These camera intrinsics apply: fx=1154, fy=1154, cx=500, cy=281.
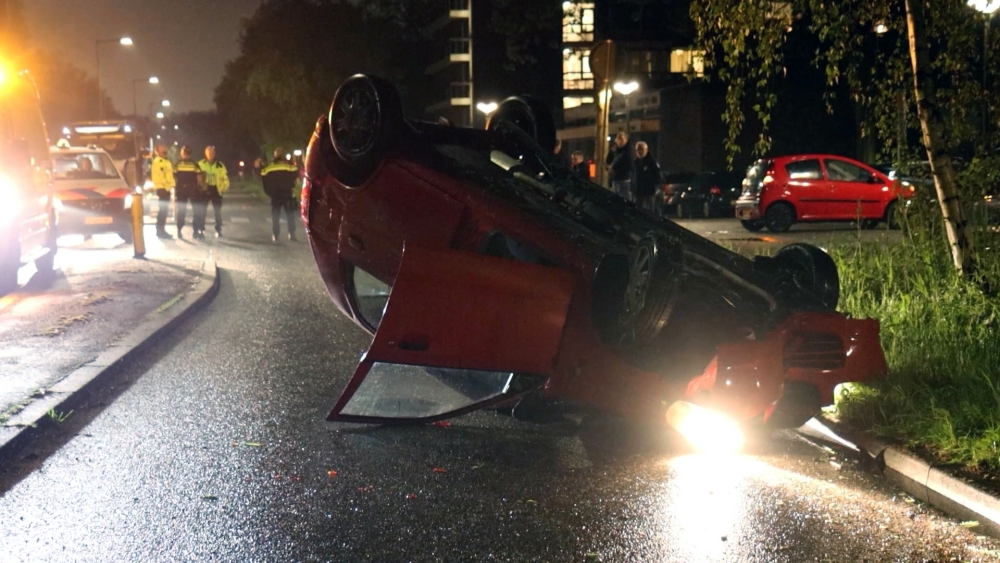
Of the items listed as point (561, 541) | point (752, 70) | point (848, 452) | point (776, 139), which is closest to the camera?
point (561, 541)

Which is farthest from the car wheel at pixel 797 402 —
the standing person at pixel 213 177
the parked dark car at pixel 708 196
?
the parked dark car at pixel 708 196

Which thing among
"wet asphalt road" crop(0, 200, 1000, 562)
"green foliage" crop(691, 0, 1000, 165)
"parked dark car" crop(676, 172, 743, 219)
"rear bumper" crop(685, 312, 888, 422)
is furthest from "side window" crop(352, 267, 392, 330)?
"parked dark car" crop(676, 172, 743, 219)

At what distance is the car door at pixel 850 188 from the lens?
74.7ft

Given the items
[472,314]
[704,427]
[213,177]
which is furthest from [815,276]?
[213,177]

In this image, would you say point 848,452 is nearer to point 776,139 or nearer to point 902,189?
point 902,189

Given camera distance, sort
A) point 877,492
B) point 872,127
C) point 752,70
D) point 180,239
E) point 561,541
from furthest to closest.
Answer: point 180,239 < point 872,127 < point 752,70 < point 877,492 < point 561,541

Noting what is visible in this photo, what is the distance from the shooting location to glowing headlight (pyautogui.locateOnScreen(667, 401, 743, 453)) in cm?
560

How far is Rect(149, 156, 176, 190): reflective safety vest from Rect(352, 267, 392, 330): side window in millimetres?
16986

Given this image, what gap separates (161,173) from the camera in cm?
2333

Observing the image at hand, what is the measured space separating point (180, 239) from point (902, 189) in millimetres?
15209

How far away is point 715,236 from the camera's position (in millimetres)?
22312

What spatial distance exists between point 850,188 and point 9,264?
1611 cm

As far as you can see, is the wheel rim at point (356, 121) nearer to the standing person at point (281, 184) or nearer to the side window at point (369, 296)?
Result: the side window at point (369, 296)

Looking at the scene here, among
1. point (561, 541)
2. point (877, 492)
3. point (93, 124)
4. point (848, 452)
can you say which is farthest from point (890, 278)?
point (93, 124)
